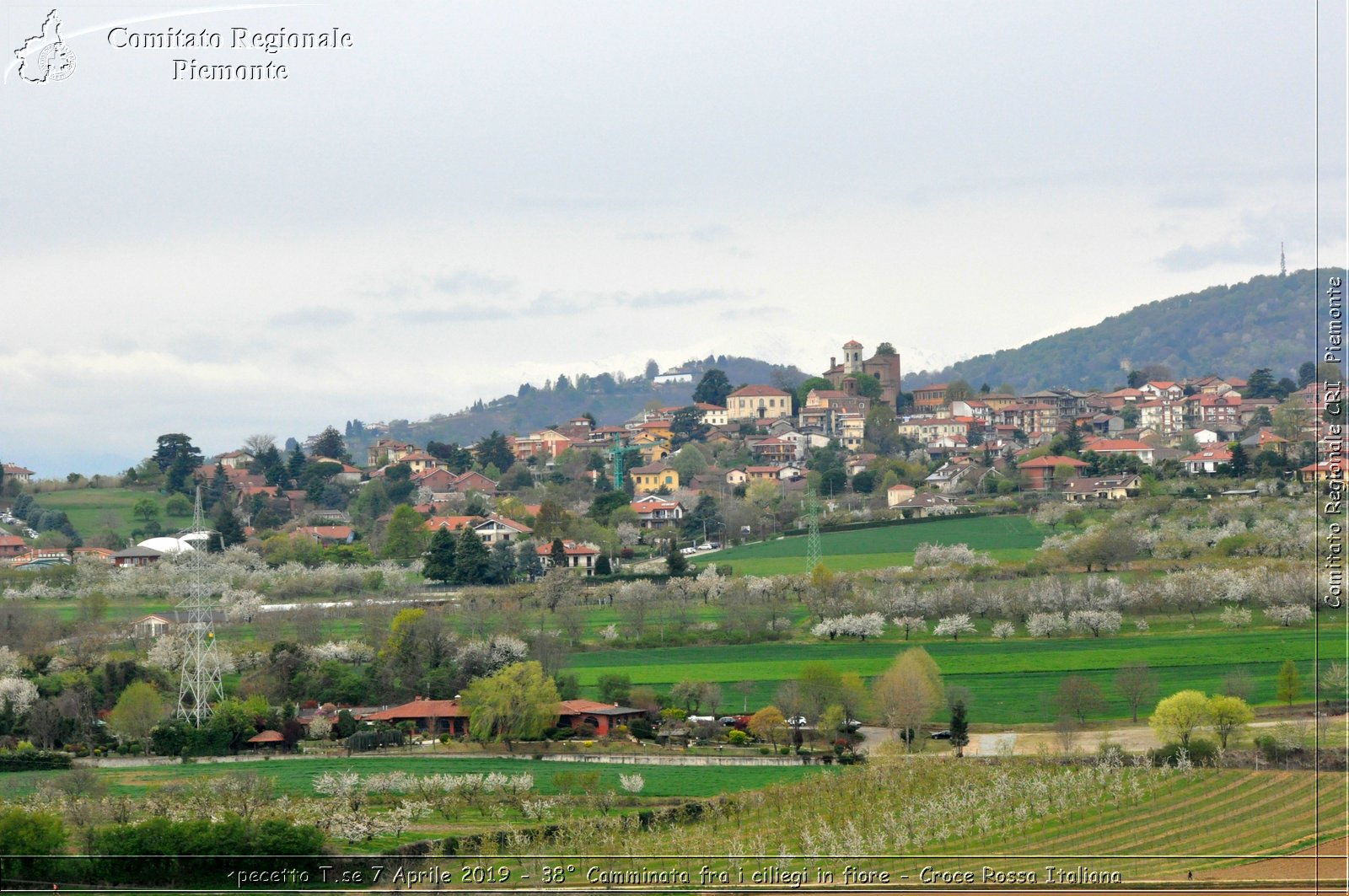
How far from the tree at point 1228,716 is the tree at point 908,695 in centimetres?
364

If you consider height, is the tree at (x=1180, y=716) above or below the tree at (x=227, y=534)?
below

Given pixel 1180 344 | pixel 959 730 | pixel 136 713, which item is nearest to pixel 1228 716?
pixel 959 730

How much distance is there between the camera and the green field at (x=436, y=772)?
20.0 metres

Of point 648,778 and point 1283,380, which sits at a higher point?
point 1283,380

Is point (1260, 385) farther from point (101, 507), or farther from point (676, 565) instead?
point (101, 507)

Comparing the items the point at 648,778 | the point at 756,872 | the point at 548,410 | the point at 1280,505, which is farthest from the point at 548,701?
the point at 548,410

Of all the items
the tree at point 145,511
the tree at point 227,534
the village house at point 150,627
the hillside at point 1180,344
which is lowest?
the village house at point 150,627

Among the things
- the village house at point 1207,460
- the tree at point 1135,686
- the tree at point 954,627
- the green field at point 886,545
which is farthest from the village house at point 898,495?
the tree at point 1135,686

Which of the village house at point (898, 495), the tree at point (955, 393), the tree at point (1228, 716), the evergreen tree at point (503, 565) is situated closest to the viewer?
the tree at point (1228, 716)

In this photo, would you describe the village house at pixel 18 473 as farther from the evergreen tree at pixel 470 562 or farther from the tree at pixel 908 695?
the tree at pixel 908 695

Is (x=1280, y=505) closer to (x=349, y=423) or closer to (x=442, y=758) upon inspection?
(x=442, y=758)

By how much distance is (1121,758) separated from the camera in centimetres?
2019

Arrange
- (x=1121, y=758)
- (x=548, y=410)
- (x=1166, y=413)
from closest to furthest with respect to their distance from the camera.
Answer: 1. (x=1121, y=758)
2. (x=1166, y=413)
3. (x=548, y=410)

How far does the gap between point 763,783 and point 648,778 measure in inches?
54.0
